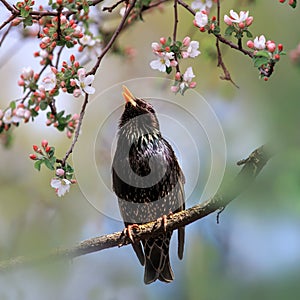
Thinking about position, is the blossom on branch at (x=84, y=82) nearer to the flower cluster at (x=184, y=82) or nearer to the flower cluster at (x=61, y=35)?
the flower cluster at (x=61, y=35)

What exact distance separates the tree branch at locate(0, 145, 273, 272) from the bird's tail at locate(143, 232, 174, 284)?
26.3 inches

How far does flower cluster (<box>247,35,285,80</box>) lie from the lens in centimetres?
289

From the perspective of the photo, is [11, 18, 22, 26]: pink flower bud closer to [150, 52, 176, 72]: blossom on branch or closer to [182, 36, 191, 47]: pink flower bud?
[150, 52, 176, 72]: blossom on branch

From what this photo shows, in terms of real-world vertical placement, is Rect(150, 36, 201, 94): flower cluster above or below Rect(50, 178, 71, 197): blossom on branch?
above

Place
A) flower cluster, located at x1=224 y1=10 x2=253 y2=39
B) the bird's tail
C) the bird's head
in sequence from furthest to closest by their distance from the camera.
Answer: the bird's tail → the bird's head → flower cluster, located at x1=224 y1=10 x2=253 y2=39

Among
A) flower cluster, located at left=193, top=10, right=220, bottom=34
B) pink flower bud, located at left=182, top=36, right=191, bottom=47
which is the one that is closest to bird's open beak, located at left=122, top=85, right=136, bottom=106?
pink flower bud, located at left=182, top=36, right=191, bottom=47

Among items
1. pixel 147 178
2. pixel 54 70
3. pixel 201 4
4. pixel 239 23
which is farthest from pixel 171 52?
pixel 147 178

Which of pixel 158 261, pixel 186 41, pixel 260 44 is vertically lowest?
pixel 260 44

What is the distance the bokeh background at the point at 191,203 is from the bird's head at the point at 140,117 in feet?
0.52

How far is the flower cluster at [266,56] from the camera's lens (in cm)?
289

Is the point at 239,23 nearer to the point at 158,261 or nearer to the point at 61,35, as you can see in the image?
the point at 61,35

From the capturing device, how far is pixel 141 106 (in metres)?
4.22

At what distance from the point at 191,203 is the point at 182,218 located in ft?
3.43

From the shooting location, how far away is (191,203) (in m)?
4.32
